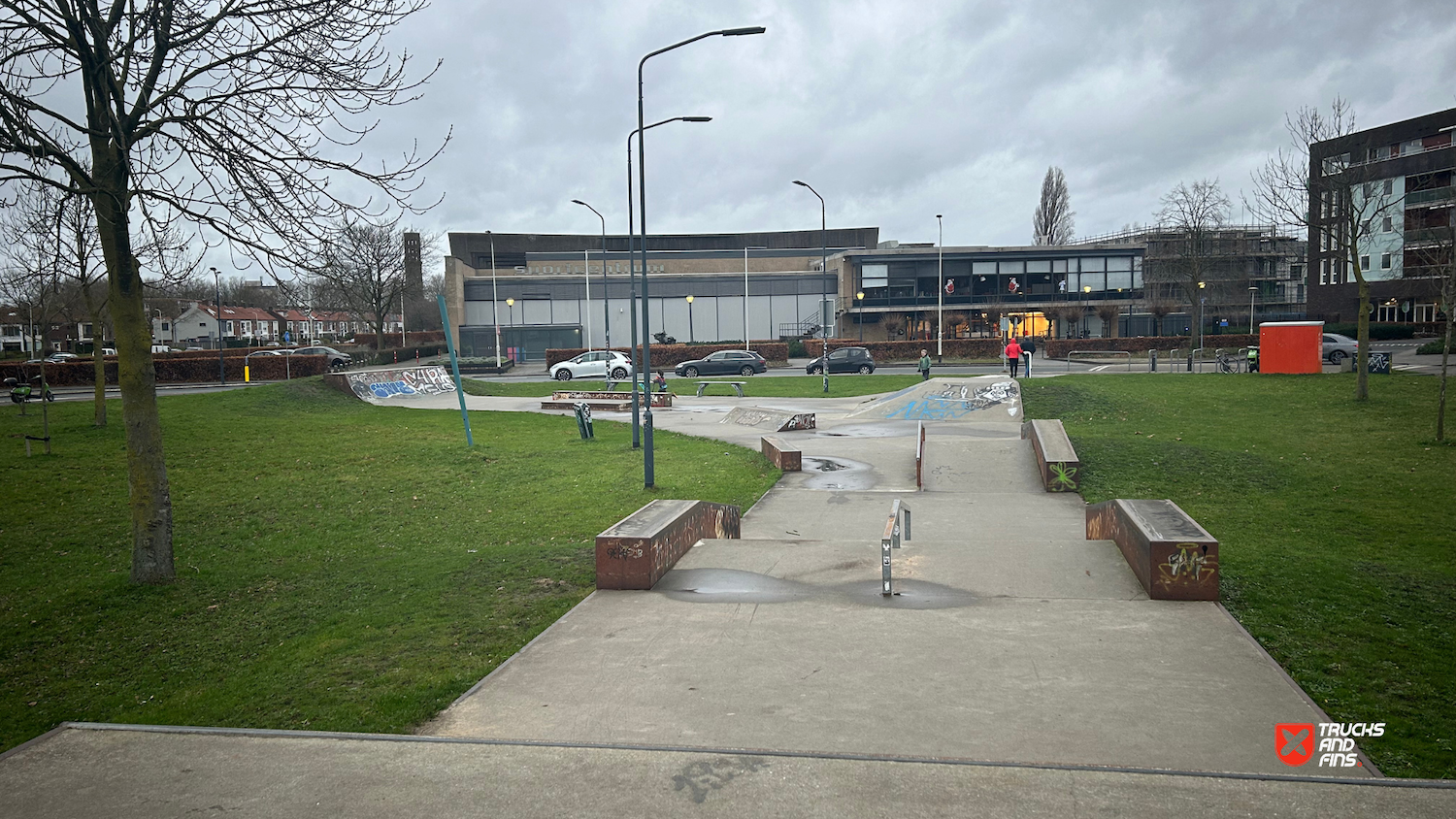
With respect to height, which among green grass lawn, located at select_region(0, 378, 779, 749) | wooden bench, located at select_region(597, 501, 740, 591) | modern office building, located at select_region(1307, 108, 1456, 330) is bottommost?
green grass lawn, located at select_region(0, 378, 779, 749)

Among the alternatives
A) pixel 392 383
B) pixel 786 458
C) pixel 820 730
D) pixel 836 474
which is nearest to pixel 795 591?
pixel 820 730

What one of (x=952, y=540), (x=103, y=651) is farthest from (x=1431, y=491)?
(x=103, y=651)

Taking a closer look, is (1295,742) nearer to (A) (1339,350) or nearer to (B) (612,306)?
(A) (1339,350)

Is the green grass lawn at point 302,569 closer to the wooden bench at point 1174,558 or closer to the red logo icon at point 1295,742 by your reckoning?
the red logo icon at point 1295,742

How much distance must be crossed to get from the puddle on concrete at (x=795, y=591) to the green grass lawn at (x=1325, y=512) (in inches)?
89.4

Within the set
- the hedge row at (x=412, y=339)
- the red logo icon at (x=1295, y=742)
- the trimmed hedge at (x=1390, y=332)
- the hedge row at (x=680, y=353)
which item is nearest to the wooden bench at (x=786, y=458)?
the red logo icon at (x=1295, y=742)

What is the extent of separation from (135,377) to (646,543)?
16.0 ft

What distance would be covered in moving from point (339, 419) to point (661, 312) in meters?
47.4

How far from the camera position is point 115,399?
28156 mm

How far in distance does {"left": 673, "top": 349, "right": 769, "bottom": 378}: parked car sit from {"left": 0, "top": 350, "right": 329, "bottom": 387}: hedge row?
62.1 feet

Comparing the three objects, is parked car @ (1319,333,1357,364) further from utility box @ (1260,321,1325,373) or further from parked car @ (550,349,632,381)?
parked car @ (550,349,632,381)

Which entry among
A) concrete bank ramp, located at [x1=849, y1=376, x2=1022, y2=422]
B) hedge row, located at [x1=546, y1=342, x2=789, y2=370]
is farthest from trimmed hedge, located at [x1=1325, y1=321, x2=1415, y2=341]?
concrete bank ramp, located at [x1=849, y1=376, x2=1022, y2=422]

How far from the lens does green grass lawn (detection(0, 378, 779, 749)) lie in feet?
19.2

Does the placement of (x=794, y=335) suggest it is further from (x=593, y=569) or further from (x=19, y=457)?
(x=593, y=569)
